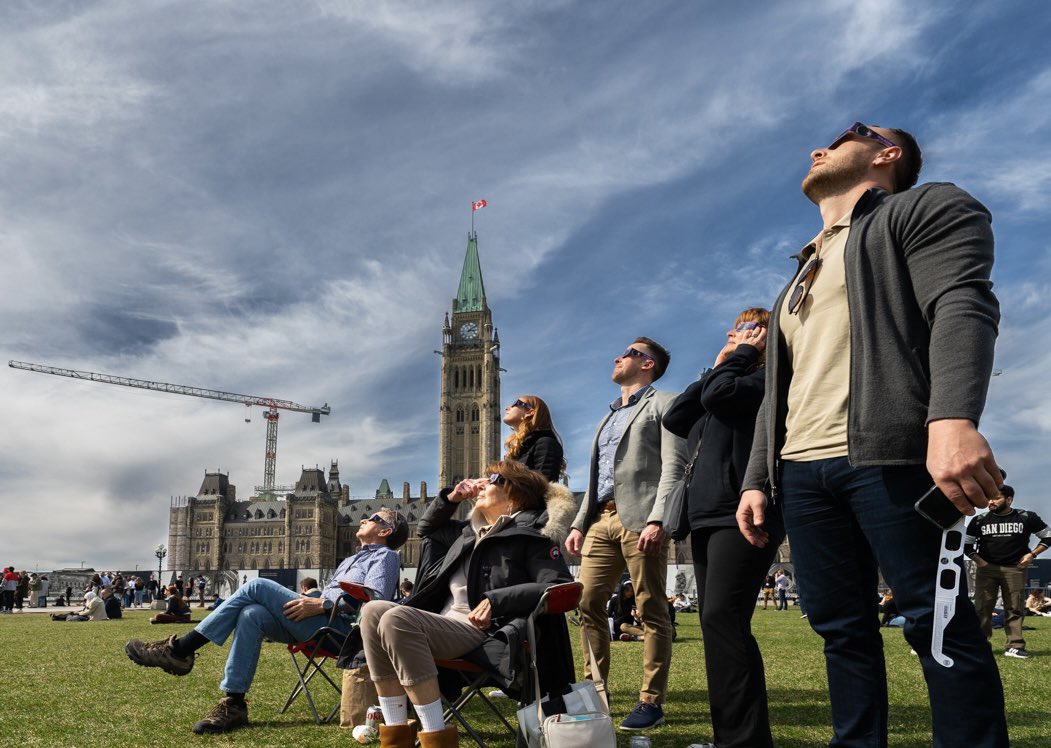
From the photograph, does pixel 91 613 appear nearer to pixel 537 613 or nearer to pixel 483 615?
pixel 483 615

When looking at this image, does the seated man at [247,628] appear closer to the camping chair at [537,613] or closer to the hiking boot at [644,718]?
the camping chair at [537,613]

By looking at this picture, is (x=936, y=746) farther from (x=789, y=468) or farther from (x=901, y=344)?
(x=901, y=344)

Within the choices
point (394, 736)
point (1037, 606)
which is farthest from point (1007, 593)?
point (1037, 606)

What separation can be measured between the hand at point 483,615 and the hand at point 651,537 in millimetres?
1289

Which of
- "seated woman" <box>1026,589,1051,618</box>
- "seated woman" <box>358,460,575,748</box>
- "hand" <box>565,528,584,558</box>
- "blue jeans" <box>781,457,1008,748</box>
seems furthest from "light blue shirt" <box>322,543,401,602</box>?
"seated woman" <box>1026,589,1051,618</box>

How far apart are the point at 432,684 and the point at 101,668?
6.94 meters

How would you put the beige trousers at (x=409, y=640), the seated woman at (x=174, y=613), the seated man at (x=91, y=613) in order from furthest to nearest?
the seated man at (x=91, y=613) < the seated woman at (x=174, y=613) < the beige trousers at (x=409, y=640)

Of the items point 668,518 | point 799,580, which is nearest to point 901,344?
point 799,580

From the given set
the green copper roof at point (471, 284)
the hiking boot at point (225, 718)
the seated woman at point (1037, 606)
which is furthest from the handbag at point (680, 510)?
the green copper roof at point (471, 284)

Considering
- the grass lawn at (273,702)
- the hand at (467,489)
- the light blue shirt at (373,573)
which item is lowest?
the grass lawn at (273,702)

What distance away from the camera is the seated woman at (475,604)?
4035 millimetres

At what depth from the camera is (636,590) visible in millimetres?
5555

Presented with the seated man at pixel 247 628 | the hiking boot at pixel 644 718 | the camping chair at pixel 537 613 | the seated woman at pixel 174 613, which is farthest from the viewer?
the seated woman at pixel 174 613

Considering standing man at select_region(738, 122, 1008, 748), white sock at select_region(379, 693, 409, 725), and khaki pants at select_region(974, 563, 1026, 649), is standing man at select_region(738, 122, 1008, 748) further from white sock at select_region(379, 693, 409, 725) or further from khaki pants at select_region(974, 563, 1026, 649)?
khaki pants at select_region(974, 563, 1026, 649)
